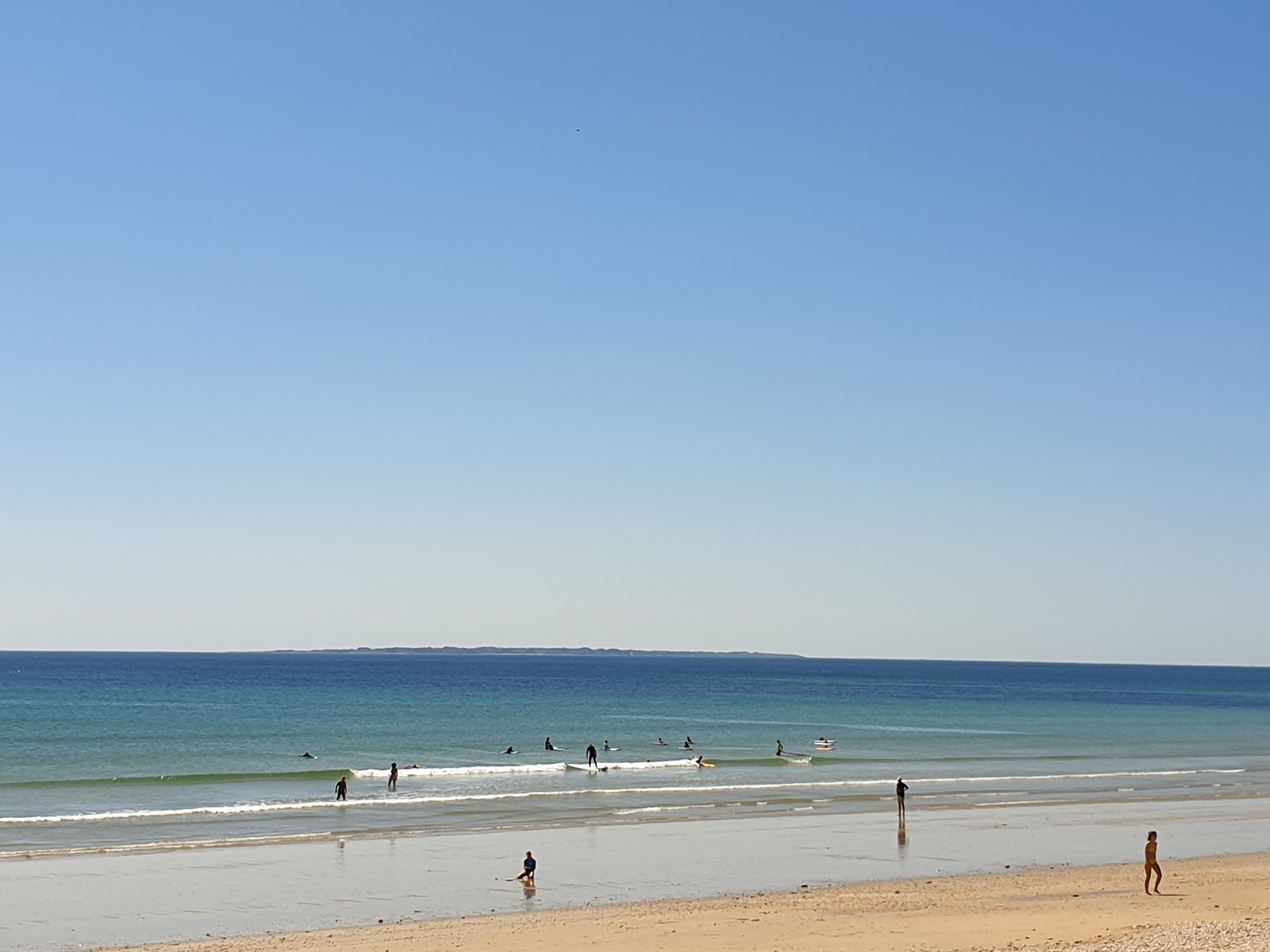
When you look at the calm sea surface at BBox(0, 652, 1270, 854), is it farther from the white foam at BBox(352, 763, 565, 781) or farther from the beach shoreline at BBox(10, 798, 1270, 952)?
the beach shoreline at BBox(10, 798, 1270, 952)

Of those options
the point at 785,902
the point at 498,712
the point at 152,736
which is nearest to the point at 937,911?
the point at 785,902

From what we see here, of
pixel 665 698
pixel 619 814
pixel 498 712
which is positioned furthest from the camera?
pixel 665 698

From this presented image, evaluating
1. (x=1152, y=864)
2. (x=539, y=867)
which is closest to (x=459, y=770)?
(x=539, y=867)

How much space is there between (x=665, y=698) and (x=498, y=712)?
32.8m

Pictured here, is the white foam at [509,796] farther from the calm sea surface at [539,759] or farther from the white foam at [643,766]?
the white foam at [643,766]

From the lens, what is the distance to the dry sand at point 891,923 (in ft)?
67.9

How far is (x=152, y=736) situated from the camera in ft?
237

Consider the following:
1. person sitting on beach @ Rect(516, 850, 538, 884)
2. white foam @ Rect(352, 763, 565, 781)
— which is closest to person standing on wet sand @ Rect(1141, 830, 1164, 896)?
person sitting on beach @ Rect(516, 850, 538, 884)

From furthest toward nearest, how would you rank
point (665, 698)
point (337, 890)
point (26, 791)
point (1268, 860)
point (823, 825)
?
point (665, 698), point (26, 791), point (823, 825), point (1268, 860), point (337, 890)

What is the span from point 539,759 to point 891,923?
39037 mm

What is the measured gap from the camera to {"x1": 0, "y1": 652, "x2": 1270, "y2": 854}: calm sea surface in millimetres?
39531

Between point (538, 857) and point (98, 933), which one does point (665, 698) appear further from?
point (98, 933)

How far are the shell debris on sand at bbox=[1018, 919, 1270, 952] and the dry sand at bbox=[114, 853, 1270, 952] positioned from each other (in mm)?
→ 27

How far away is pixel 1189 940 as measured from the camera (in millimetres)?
19281
